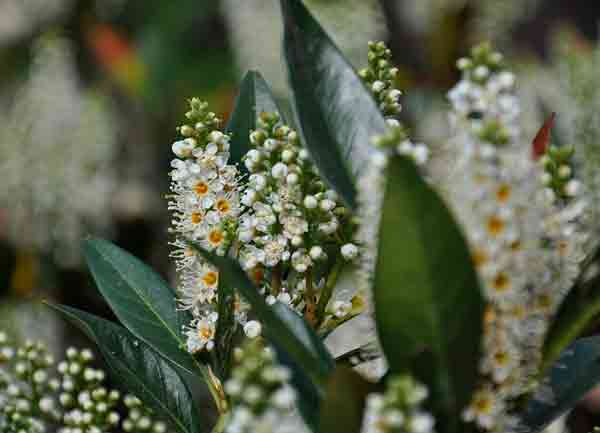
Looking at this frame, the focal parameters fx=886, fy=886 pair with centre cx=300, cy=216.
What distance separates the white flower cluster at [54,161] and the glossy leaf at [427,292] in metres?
2.18

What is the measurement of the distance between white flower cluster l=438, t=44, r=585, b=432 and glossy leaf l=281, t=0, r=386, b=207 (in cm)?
8

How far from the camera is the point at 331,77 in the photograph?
529 mm

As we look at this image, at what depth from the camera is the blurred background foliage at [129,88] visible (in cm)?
251

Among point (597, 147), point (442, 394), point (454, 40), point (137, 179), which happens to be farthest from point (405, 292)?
point (137, 179)

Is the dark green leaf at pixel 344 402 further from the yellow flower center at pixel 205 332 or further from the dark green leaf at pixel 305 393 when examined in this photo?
the yellow flower center at pixel 205 332

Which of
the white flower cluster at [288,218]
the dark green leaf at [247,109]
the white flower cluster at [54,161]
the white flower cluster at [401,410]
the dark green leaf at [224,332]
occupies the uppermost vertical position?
the white flower cluster at [54,161]

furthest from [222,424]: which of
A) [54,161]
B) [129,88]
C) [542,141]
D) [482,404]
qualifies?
[129,88]

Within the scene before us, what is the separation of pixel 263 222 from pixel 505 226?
0.18 metres

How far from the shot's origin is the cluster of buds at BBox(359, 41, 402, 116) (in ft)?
1.85

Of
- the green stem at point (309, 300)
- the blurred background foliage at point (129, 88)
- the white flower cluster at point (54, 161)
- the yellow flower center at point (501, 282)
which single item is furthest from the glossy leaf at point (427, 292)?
the white flower cluster at point (54, 161)

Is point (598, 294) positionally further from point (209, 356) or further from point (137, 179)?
point (137, 179)

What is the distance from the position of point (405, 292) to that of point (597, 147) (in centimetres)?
130

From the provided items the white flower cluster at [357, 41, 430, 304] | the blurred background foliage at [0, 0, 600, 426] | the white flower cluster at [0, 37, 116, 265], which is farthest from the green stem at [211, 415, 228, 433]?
the white flower cluster at [0, 37, 116, 265]

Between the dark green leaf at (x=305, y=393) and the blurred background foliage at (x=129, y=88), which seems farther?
the blurred background foliage at (x=129, y=88)
